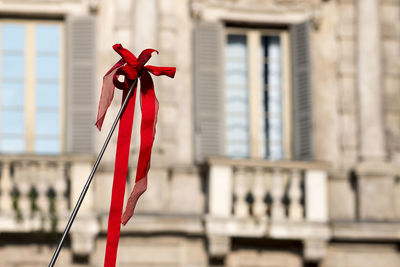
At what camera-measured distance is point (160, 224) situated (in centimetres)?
1387

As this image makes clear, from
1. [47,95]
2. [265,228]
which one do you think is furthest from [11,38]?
[265,228]

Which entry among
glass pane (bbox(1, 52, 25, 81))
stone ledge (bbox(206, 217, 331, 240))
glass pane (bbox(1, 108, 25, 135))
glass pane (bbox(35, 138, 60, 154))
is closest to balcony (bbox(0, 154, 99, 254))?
glass pane (bbox(35, 138, 60, 154))

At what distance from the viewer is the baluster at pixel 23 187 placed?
13757 millimetres

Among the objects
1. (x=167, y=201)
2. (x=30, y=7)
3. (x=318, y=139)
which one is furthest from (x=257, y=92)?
(x=30, y=7)

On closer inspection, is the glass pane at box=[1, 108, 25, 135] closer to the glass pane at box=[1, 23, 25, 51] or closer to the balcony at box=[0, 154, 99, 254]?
the balcony at box=[0, 154, 99, 254]

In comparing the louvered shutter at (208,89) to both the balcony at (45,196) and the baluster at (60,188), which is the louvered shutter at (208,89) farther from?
the baluster at (60,188)

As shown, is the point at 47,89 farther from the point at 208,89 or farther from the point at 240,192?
the point at 240,192

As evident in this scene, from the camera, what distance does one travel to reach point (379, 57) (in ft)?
48.8

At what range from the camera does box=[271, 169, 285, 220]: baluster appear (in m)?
14.2

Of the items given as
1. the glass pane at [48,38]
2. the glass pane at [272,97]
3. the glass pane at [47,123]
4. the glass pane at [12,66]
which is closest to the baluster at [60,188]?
the glass pane at [47,123]

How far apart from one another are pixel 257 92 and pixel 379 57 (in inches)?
66.5

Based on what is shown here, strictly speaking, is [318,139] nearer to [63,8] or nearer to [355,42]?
[355,42]

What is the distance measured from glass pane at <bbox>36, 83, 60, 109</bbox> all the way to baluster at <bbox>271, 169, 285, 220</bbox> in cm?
299

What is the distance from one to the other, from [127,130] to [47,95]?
7237 mm
